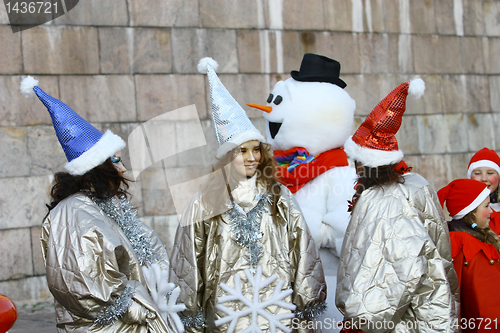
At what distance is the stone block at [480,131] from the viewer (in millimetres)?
6668

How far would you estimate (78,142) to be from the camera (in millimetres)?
2752

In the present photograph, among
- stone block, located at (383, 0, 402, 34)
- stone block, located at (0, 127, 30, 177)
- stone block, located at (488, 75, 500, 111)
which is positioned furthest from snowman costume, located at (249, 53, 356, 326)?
stone block, located at (488, 75, 500, 111)

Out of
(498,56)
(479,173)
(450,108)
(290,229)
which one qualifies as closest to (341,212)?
(290,229)

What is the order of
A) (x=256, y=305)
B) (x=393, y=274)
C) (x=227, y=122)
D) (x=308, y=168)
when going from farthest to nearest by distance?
(x=308, y=168) < (x=227, y=122) < (x=256, y=305) < (x=393, y=274)

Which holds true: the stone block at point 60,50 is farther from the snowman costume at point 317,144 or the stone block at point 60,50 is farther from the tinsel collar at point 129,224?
the tinsel collar at point 129,224

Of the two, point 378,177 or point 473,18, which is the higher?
point 473,18

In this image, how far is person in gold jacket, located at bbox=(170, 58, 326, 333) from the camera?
288 cm

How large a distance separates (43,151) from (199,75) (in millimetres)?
1919

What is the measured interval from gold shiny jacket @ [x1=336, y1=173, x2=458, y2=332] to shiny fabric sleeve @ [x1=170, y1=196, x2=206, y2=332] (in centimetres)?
86

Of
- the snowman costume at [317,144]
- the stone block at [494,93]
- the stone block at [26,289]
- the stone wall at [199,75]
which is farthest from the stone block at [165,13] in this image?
the stone block at [494,93]

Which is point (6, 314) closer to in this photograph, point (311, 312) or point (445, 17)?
point (311, 312)

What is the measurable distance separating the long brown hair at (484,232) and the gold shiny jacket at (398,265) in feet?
2.28

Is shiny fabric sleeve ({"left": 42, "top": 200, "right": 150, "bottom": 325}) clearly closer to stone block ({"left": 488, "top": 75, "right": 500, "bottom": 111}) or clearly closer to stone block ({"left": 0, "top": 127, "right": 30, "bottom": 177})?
stone block ({"left": 0, "top": 127, "right": 30, "bottom": 177})

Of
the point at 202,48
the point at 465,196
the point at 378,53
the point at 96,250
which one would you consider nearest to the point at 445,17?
the point at 378,53
